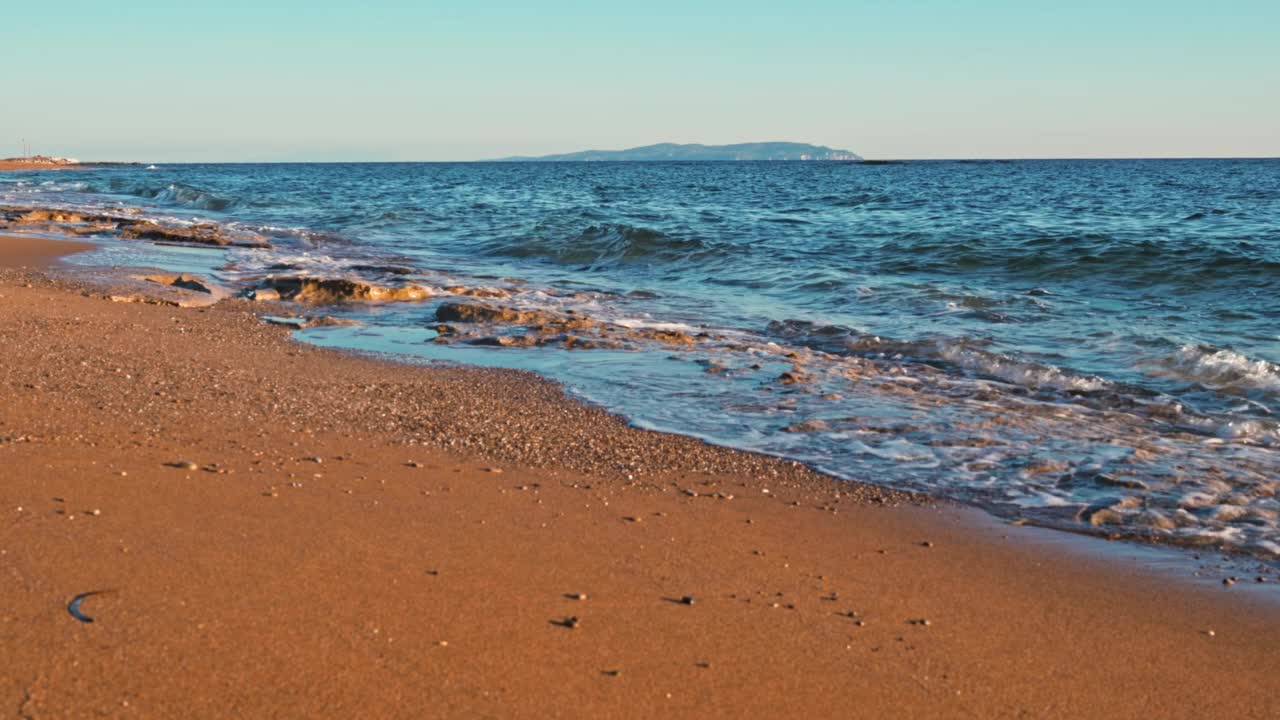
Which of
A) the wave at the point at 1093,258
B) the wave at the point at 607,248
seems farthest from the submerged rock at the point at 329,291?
the wave at the point at 1093,258

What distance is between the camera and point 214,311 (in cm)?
1093

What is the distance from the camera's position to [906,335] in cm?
1115

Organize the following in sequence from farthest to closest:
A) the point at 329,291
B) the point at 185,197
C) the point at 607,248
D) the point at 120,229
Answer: the point at 185,197
the point at 607,248
the point at 120,229
the point at 329,291

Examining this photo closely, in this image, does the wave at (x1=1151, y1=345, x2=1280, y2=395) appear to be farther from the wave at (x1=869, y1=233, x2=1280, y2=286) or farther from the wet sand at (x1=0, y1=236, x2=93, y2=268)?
the wet sand at (x1=0, y1=236, x2=93, y2=268)

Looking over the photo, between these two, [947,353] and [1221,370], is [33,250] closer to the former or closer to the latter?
[947,353]

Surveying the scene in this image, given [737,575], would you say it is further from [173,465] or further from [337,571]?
[173,465]

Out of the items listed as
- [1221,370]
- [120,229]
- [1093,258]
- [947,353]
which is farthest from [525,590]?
[120,229]

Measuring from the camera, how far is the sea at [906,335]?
5969 millimetres

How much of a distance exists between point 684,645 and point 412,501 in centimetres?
185

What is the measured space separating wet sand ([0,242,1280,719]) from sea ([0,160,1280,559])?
946mm

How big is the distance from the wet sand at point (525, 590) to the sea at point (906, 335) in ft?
3.10

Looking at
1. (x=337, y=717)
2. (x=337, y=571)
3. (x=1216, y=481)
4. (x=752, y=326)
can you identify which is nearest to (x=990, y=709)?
(x=337, y=717)

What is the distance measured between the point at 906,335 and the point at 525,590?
8.15m

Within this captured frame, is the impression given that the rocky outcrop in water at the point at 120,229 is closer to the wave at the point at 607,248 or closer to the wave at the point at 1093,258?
the wave at the point at 607,248
